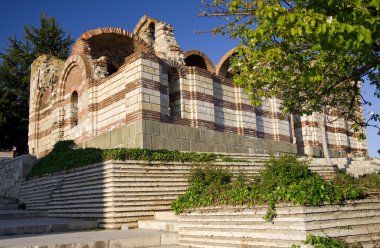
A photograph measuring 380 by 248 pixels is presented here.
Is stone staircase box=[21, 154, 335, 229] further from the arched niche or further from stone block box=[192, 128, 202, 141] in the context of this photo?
the arched niche

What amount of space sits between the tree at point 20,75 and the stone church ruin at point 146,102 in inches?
358

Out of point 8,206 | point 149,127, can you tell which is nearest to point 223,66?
point 149,127

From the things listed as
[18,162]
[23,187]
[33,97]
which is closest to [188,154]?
[23,187]

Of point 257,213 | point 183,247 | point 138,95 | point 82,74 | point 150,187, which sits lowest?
point 183,247

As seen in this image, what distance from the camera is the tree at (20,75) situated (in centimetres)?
2952

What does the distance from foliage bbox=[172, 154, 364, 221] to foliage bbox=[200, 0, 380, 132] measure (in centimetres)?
167

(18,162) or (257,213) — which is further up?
(18,162)

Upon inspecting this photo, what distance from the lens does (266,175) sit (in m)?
6.88

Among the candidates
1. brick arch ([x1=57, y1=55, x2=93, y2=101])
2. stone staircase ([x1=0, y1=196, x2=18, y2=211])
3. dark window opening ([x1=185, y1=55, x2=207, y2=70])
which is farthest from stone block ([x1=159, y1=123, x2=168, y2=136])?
stone staircase ([x1=0, y1=196, x2=18, y2=211])

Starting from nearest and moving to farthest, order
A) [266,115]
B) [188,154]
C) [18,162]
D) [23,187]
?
[188,154] < [23,187] < [18,162] < [266,115]

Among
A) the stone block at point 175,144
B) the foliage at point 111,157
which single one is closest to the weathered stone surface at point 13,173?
the foliage at point 111,157

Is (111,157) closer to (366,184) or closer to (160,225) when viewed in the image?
(160,225)

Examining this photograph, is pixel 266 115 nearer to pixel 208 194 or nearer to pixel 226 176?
pixel 226 176

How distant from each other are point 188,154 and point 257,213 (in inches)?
203
